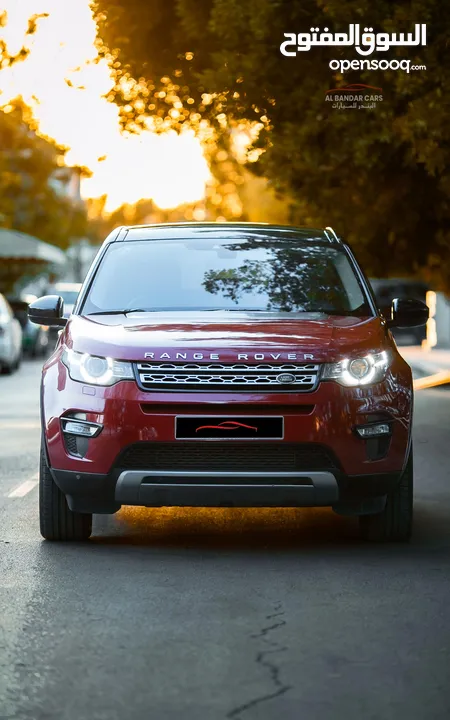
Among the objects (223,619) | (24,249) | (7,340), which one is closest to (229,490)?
(223,619)

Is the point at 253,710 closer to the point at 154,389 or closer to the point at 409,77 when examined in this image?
the point at 154,389

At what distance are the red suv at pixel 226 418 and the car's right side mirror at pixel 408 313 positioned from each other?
0.74 metres

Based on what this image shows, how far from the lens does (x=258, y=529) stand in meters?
8.91

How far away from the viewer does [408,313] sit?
9312mm

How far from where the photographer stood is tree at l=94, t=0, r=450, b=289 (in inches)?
622

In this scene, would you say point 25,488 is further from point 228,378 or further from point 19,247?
point 19,247

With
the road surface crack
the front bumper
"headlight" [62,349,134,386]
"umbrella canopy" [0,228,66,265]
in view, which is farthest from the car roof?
"umbrella canopy" [0,228,66,265]

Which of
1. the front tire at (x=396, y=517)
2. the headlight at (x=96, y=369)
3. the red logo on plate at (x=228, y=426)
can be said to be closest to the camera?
the red logo on plate at (x=228, y=426)

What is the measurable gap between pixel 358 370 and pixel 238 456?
0.77 metres

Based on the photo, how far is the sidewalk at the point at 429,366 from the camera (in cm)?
2543

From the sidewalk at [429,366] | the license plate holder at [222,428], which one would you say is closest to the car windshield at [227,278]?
the license plate holder at [222,428]

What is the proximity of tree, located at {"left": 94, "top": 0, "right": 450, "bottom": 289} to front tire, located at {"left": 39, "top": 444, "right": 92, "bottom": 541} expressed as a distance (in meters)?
8.13

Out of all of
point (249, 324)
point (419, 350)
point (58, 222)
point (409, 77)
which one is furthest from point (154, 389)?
point (58, 222)

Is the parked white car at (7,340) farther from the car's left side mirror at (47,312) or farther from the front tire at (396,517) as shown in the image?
the front tire at (396,517)
